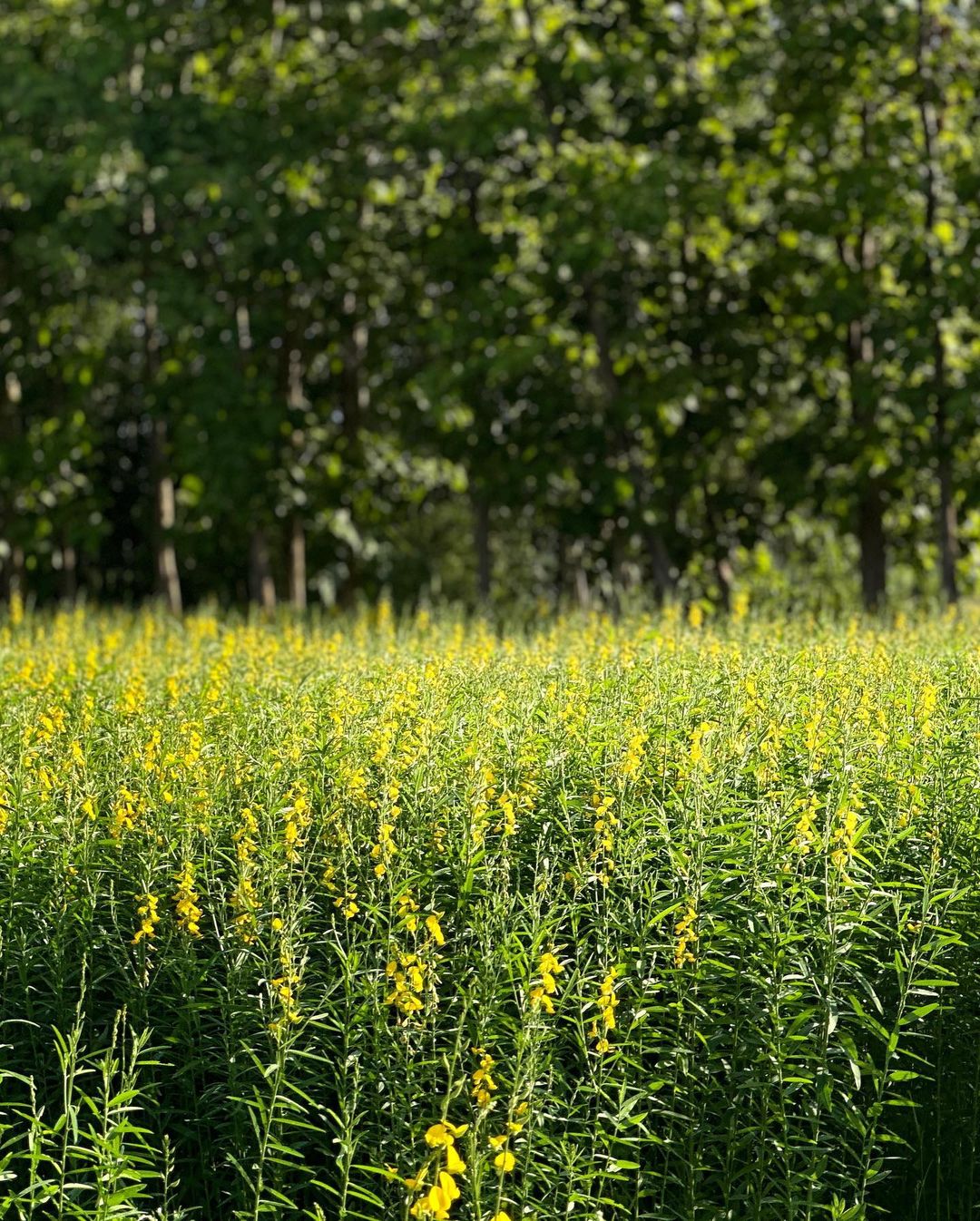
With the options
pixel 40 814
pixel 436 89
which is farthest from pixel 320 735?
pixel 436 89

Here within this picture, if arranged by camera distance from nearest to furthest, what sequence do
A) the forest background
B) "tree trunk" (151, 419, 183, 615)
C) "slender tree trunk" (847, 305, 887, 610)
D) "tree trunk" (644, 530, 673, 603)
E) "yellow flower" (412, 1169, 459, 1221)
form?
1. "yellow flower" (412, 1169, 459, 1221)
2. the forest background
3. "slender tree trunk" (847, 305, 887, 610)
4. "tree trunk" (644, 530, 673, 603)
5. "tree trunk" (151, 419, 183, 615)

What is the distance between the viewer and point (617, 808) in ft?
16.0

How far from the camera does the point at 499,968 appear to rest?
425 cm

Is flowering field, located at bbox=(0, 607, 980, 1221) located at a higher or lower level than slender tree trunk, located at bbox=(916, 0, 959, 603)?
lower

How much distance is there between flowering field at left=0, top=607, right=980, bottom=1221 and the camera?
397cm

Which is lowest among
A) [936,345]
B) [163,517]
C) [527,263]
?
[163,517]

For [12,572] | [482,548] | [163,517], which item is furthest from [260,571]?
[12,572]

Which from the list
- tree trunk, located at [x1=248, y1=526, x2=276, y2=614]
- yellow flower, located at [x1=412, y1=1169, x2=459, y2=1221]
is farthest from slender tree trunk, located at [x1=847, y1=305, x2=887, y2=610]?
yellow flower, located at [x1=412, y1=1169, x2=459, y2=1221]

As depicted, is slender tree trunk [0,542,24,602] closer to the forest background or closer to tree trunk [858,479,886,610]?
the forest background

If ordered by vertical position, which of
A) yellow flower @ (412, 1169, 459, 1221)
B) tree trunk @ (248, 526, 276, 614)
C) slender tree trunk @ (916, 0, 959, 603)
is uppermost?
slender tree trunk @ (916, 0, 959, 603)

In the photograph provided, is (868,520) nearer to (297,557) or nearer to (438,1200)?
(297,557)

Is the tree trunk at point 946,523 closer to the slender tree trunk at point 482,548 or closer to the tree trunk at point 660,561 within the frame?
the tree trunk at point 660,561

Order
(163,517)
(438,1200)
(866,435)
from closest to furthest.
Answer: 1. (438,1200)
2. (866,435)
3. (163,517)

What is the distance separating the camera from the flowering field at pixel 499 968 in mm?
3969
